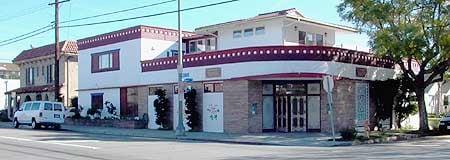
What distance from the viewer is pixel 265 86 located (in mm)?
29125

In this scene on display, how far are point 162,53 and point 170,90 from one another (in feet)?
17.7

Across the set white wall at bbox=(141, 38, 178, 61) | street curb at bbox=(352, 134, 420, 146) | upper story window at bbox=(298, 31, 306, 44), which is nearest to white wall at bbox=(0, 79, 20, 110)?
white wall at bbox=(141, 38, 178, 61)

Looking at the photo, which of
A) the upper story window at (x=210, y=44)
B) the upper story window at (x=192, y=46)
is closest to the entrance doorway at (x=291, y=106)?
the upper story window at (x=210, y=44)

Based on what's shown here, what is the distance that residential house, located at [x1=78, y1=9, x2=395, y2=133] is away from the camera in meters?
28.3

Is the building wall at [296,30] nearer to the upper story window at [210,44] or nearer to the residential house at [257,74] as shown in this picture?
the residential house at [257,74]

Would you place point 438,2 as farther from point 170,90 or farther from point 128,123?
point 128,123

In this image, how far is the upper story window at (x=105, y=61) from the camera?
3862cm

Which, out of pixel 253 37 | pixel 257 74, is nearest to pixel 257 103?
pixel 257 74

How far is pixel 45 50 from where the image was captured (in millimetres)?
51219

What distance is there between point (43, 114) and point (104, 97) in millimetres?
5945

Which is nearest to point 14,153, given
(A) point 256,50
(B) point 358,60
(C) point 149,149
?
(C) point 149,149

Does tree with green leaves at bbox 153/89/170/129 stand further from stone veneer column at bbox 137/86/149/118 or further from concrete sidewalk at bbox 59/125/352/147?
concrete sidewalk at bbox 59/125/352/147

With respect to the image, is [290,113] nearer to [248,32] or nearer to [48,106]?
[248,32]

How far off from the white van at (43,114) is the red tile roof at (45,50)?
1268 cm
